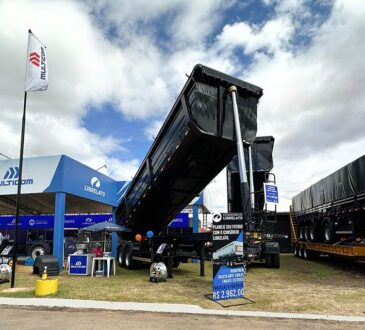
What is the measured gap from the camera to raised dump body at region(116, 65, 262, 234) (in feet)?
30.4

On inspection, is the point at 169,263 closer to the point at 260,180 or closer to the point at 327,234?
the point at 260,180

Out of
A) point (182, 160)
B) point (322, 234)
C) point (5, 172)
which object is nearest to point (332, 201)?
point (322, 234)

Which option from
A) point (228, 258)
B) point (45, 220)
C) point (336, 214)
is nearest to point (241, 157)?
point (228, 258)

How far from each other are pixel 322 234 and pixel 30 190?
12.9m

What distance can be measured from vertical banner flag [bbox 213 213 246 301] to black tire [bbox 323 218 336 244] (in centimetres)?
854

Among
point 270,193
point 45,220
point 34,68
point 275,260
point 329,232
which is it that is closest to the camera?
point 270,193

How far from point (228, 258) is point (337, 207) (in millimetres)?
8006

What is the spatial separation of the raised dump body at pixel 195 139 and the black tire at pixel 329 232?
674cm

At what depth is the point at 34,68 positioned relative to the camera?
11.2m

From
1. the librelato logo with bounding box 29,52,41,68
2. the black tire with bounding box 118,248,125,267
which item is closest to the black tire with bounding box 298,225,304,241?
the black tire with bounding box 118,248,125,267

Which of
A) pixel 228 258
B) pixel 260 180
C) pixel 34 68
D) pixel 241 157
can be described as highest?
pixel 34 68

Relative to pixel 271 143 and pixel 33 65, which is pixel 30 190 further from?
pixel 271 143

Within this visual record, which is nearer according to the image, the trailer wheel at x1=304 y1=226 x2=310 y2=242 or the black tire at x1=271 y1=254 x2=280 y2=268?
the black tire at x1=271 y1=254 x2=280 y2=268

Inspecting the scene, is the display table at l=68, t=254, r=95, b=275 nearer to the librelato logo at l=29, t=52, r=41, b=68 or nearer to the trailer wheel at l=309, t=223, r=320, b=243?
the librelato logo at l=29, t=52, r=41, b=68
